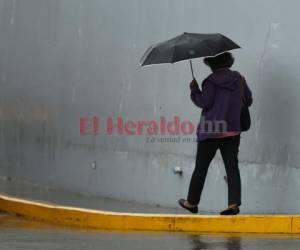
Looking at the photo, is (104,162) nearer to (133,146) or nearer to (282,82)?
(133,146)

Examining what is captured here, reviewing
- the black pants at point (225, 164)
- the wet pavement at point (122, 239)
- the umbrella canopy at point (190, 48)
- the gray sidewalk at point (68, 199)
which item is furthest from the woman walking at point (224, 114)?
the gray sidewalk at point (68, 199)

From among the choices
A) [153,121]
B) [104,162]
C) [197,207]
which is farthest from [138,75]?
[197,207]

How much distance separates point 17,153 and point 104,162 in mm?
2938

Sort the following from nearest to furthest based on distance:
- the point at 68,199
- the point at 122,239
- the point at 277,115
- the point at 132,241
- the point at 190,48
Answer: the point at 132,241 < the point at 122,239 < the point at 190,48 < the point at 277,115 < the point at 68,199

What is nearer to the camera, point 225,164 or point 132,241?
point 132,241

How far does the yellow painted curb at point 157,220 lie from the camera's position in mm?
9141

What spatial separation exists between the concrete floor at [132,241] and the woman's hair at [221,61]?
170 centimetres

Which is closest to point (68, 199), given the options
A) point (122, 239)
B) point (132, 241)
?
point (122, 239)

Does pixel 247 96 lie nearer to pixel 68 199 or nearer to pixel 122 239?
pixel 122 239

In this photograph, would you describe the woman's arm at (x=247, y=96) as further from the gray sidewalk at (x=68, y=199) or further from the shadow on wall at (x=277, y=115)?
the gray sidewalk at (x=68, y=199)

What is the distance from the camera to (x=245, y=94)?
9680mm

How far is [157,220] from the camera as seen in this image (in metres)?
9.95

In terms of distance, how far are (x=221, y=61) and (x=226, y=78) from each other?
0.20 m

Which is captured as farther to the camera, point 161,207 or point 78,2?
point 78,2
